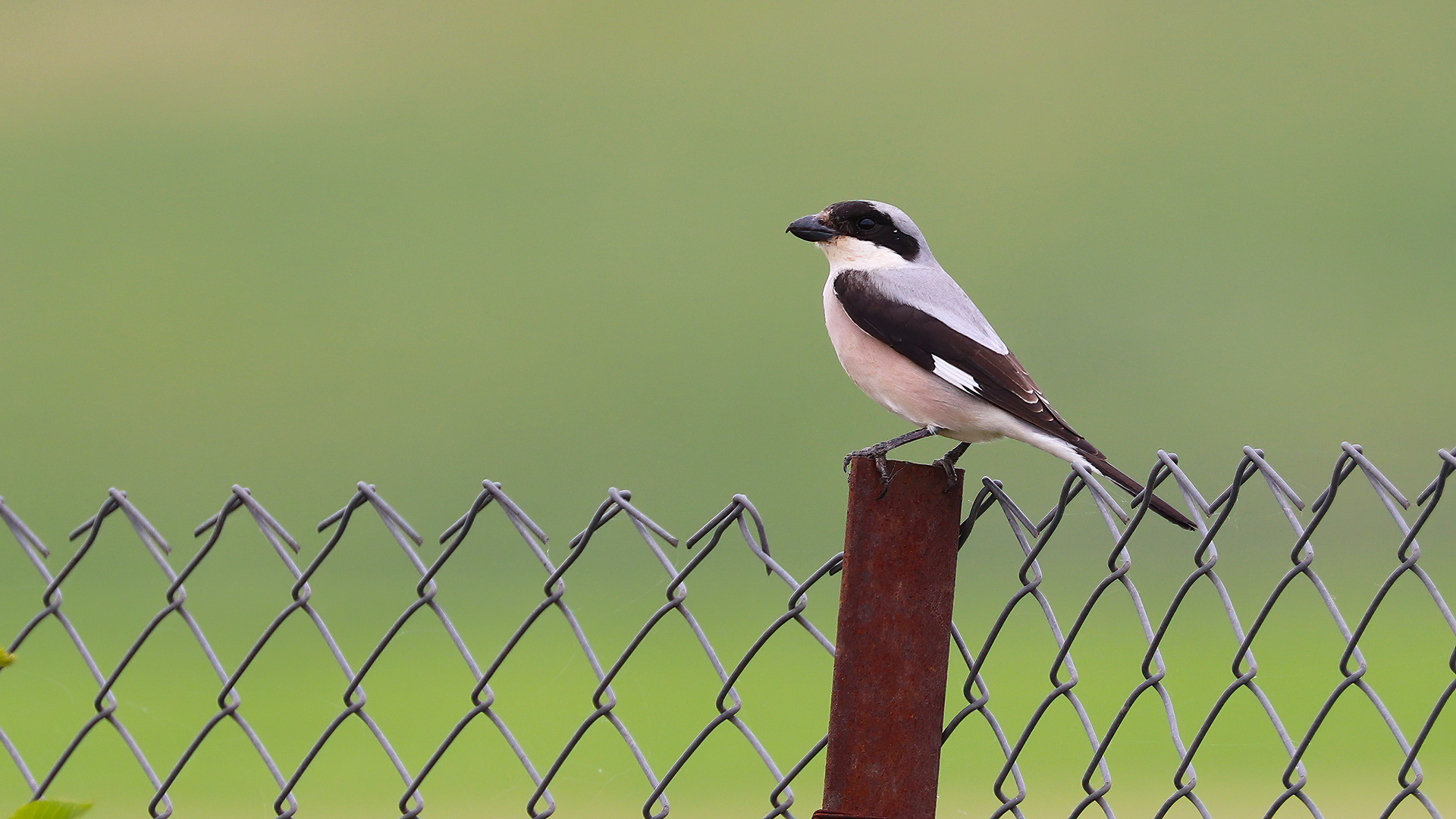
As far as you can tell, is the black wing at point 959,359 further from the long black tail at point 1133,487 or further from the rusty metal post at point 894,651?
the rusty metal post at point 894,651

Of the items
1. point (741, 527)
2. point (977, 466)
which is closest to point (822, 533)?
point (977, 466)

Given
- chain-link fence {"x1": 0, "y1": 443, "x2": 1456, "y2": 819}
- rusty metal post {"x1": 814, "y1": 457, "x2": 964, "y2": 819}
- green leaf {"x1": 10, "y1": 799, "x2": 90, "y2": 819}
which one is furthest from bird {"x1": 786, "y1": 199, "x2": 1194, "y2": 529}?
green leaf {"x1": 10, "y1": 799, "x2": 90, "y2": 819}

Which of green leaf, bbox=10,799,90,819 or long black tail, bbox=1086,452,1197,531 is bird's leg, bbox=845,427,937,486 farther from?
green leaf, bbox=10,799,90,819

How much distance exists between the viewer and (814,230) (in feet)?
9.79

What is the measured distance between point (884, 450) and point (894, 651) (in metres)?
0.38

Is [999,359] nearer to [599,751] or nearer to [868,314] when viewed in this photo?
[868,314]

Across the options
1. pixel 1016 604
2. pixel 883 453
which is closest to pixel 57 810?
pixel 883 453

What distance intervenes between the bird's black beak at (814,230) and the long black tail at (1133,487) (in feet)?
2.88

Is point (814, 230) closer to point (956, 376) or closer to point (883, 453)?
point (956, 376)

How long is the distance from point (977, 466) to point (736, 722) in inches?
476

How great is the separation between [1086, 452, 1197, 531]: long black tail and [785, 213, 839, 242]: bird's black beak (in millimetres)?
877

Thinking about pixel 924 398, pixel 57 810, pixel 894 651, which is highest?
pixel 924 398

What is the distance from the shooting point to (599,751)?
515 inches

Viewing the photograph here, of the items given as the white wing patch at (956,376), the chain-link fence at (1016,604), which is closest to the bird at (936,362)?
the white wing patch at (956,376)
